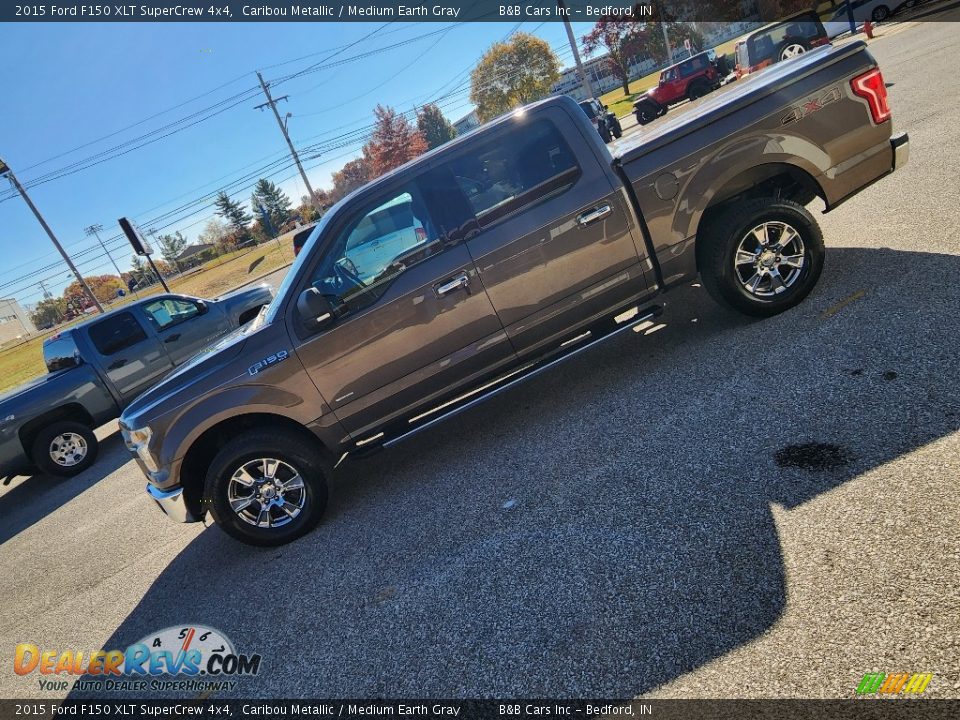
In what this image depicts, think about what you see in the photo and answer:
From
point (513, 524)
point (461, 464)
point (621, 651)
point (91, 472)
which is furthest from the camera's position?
point (91, 472)

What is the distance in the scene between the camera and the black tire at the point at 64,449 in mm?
Answer: 7801

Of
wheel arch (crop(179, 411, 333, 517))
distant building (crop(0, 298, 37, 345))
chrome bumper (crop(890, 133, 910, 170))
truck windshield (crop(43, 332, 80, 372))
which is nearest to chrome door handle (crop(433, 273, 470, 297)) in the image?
wheel arch (crop(179, 411, 333, 517))

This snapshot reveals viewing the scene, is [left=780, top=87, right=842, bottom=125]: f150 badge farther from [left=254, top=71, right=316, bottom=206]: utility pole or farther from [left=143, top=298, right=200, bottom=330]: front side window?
[left=254, top=71, right=316, bottom=206]: utility pole

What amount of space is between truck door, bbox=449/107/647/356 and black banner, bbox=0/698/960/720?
251cm

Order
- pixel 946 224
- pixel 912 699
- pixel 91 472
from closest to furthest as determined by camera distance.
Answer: pixel 912 699 → pixel 946 224 → pixel 91 472

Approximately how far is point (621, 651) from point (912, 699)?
966 millimetres

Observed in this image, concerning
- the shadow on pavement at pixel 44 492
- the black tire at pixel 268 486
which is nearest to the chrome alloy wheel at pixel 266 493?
the black tire at pixel 268 486

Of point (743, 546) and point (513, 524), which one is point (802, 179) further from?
point (513, 524)

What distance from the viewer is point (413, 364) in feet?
13.2

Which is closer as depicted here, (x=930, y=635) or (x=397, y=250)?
(x=930, y=635)

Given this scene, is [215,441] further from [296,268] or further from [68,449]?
[68,449]

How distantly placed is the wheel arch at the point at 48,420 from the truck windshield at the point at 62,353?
74 cm

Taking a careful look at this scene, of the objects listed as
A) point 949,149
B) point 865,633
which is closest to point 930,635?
point 865,633

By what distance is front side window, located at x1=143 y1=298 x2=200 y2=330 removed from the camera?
901 cm
